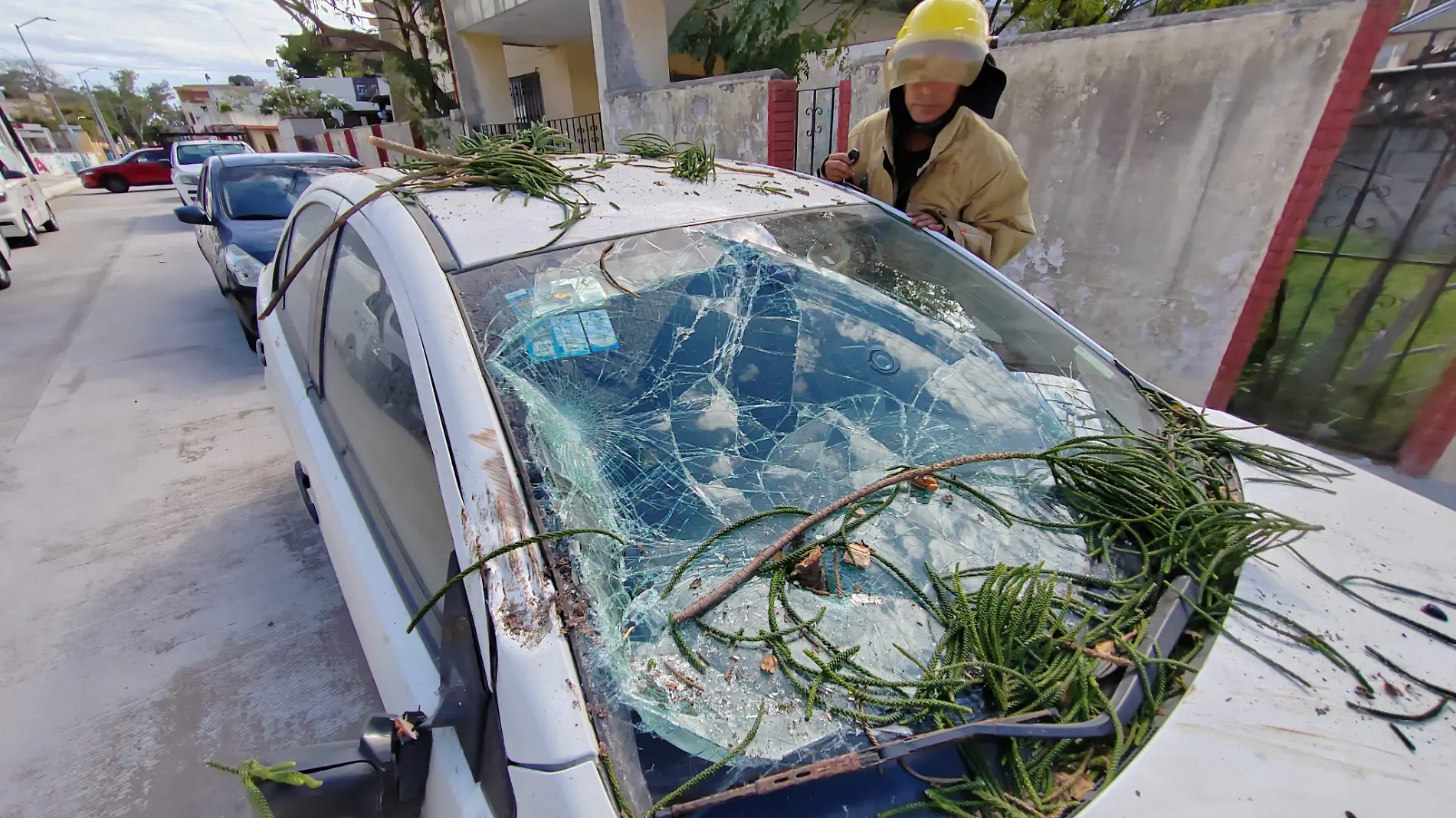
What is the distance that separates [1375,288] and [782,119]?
3.73m

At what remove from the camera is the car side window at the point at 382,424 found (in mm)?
1194

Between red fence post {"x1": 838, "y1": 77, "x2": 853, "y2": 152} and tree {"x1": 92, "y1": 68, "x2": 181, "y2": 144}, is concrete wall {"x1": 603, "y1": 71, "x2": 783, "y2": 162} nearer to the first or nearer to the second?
red fence post {"x1": 838, "y1": 77, "x2": 853, "y2": 152}

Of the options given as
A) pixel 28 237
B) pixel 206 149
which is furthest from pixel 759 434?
pixel 206 149

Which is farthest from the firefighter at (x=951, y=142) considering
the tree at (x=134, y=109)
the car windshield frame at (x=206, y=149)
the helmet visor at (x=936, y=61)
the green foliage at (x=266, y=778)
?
the tree at (x=134, y=109)

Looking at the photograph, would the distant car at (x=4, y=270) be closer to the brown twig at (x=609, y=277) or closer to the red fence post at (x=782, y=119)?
the red fence post at (x=782, y=119)

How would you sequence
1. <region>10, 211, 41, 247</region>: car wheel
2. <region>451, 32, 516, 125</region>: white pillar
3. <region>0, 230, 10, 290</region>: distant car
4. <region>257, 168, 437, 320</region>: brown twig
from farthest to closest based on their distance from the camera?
<region>451, 32, 516, 125</region>: white pillar, <region>10, 211, 41, 247</region>: car wheel, <region>0, 230, 10, 290</region>: distant car, <region>257, 168, 437, 320</region>: brown twig

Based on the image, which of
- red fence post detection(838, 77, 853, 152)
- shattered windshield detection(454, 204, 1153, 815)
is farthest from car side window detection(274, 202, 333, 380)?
red fence post detection(838, 77, 853, 152)

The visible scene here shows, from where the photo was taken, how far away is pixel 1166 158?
3166 mm

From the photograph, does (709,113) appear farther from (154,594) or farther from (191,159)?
(191,159)

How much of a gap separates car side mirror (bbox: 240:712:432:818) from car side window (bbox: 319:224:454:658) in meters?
0.16

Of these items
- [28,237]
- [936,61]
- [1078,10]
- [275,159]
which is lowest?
[28,237]

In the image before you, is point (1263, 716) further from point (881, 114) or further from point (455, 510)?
Result: point (881, 114)

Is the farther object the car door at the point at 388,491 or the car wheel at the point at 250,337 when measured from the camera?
the car wheel at the point at 250,337

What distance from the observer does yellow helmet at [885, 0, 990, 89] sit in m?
2.26
